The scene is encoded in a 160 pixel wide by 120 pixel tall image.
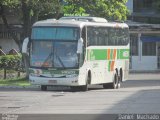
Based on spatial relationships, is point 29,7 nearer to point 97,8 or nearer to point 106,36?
point 97,8

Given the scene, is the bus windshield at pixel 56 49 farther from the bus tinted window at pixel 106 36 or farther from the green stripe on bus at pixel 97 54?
the green stripe on bus at pixel 97 54

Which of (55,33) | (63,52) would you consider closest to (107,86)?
(63,52)

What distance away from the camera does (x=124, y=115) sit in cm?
1747

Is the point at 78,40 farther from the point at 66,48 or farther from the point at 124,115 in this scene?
the point at 124,115

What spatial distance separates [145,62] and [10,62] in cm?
2714

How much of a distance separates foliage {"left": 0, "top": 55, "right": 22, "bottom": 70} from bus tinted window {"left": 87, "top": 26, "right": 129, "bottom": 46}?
9.65 m

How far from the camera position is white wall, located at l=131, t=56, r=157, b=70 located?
66812mm

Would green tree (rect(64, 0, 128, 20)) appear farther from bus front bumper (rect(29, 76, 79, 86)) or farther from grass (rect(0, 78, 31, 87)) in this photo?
bus front bumper (rect(29, 76, 79, 86))

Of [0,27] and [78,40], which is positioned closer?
[78,40]

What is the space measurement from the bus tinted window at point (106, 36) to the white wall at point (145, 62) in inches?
1198

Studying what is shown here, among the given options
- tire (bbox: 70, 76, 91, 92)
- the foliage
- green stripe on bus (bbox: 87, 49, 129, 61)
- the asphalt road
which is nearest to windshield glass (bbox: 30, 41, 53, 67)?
green stripe on bus (bbox: 87, 49, 129, 61)

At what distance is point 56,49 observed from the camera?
99.0ft

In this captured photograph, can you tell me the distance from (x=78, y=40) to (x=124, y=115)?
1282 centimetres

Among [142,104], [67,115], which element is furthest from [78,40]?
[67,115]
